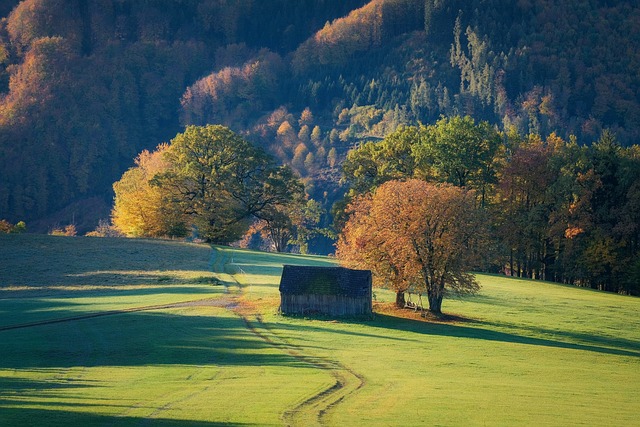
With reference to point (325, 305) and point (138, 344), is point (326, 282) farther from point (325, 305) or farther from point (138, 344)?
point (138, 344)

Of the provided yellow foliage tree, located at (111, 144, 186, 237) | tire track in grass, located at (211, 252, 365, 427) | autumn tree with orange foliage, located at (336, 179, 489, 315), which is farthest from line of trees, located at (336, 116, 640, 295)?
tire track in grass, located at (211, 252, 365, 427)

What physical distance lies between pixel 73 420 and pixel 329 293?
106ft

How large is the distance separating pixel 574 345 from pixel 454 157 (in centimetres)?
5176

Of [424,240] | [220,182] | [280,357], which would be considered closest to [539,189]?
[220,182]

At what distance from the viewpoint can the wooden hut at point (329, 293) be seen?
188 feet

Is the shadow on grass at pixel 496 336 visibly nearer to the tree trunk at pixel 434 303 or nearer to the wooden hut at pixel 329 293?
the wooden hut at pixel 329 293

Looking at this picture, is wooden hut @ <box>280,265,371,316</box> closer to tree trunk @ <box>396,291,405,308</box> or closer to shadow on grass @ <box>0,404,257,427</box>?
tree trunk @ <box>396,291,405,308</box>

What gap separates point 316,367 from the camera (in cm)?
3897

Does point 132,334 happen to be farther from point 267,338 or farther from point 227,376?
point 227,376

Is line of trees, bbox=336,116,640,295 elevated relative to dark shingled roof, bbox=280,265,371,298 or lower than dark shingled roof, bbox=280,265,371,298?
elevated

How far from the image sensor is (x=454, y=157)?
327ft

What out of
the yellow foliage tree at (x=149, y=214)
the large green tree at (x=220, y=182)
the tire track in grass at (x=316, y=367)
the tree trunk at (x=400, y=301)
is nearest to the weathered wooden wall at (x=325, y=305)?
the tire track in grass at (x=316, y=367)

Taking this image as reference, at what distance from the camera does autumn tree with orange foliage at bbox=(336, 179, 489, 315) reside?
192 ft

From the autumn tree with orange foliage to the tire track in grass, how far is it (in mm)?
10061
